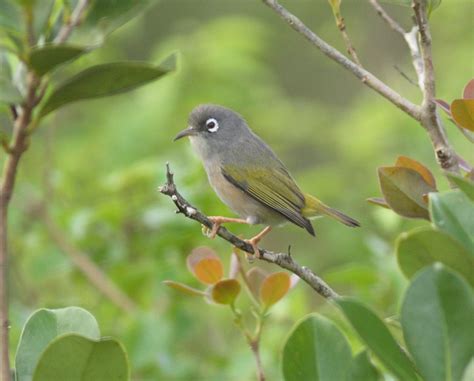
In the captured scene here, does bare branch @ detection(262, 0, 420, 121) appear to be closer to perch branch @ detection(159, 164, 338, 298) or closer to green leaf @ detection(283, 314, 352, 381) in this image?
perch branch @ detection(159, 164, 338, 298)

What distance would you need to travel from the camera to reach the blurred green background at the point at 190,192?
3.83m

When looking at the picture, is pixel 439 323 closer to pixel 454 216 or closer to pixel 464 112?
pixel 454 216

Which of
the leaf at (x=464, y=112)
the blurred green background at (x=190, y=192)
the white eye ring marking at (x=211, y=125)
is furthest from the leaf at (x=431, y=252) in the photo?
the white eye ring marking at (x=211, y=125)

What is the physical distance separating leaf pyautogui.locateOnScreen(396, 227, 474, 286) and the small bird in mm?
2358

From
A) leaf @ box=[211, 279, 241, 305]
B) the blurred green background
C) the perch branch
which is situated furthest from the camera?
the blurred green background

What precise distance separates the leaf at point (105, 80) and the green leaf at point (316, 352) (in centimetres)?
56

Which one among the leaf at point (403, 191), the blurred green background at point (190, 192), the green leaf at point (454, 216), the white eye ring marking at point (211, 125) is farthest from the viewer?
the white eye ring marking at point (211, 125)

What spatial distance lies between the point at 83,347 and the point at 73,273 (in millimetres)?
3255

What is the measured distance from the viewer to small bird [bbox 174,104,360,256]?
4.15m

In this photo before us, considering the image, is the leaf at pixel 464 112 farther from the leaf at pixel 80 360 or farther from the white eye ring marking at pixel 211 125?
the white eye ring marking at pixel 211 125

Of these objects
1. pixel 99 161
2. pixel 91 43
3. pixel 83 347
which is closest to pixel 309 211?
pixel 99 161

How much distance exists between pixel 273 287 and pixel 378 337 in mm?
820

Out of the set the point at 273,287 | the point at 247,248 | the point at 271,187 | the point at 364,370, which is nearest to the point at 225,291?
the point at 273,287

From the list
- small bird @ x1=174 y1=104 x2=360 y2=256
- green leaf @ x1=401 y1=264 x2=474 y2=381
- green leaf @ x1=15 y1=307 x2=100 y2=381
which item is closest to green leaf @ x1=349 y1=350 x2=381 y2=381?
green leaf @ x1=401 y1=264 x2=474 y2=381
